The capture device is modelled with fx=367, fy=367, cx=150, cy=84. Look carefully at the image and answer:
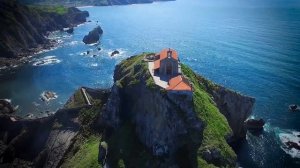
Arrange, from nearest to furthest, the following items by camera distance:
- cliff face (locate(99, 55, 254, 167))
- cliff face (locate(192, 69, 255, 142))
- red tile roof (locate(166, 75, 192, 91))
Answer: cliff face (locate(99, 55, 254, 167)) → red tile roof (locate(166, 75, 192, 91)) → cliff face (locate(192, 69, 255, 142))

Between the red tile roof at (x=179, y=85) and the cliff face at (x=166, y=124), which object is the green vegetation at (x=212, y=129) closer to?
the cliff face at (x=166, y=124)

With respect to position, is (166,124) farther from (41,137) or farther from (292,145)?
(41,137)

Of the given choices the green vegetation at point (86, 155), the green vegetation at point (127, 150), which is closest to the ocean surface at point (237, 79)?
the green vegetation at point (127, 150)

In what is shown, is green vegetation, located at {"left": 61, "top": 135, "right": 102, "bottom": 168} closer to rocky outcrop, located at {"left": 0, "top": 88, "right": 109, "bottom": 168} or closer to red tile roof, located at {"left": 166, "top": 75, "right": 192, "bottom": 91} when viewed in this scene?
rocky outcrop, located at {"left": 0, "top": 88, "right": 109, "bottom": 168}

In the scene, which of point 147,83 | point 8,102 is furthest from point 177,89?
point 8,102

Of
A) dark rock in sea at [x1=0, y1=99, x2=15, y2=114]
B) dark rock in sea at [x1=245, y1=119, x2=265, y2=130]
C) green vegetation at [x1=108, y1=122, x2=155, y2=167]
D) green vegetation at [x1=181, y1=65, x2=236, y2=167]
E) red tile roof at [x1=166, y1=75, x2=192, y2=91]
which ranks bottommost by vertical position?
dark rock in sea at [x1=0, y1=99, x2=15, y2=114]

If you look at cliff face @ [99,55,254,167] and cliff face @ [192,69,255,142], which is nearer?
cliff face @ [99,55,254,167]

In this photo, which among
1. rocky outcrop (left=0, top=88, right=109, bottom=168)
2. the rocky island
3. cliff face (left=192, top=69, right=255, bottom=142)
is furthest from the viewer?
cliff face (left=192, top=69, right=255, bottom=142)

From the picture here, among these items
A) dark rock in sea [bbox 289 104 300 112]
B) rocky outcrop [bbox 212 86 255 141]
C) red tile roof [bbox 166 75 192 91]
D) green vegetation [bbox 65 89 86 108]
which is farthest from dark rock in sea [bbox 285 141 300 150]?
green vegetation [bbox 65 89 86 108]
